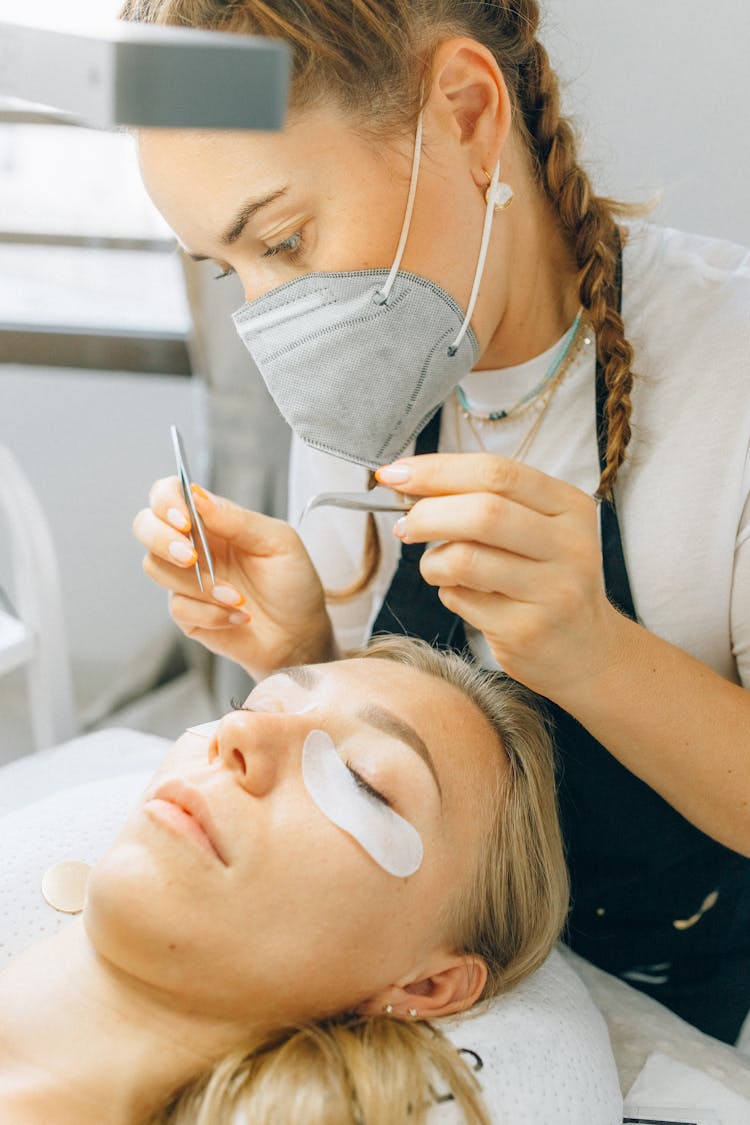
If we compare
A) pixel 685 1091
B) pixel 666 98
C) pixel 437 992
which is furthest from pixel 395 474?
pixel 685 1091

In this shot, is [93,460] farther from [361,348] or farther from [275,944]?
[275,944]

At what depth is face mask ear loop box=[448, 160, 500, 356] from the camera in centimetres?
112

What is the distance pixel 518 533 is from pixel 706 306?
523 mm

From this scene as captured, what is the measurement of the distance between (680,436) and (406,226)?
0.41m

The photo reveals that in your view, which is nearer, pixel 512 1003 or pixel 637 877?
pixel 512 1003

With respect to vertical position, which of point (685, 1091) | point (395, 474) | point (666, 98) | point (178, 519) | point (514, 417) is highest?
point (666, 98)

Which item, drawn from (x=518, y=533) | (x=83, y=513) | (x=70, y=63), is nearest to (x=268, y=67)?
(x=70, y=63)

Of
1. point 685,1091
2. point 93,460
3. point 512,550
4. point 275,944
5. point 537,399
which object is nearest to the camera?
point 512,550

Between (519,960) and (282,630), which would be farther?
(282,630)

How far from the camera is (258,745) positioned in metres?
1.08

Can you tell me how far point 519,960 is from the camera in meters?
1.26

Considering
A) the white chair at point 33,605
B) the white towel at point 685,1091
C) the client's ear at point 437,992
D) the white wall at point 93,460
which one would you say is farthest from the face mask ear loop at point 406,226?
the white wall at point 93,460

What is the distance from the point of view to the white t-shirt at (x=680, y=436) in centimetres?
A: 120

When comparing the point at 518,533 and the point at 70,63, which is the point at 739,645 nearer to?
the point at 518,533
